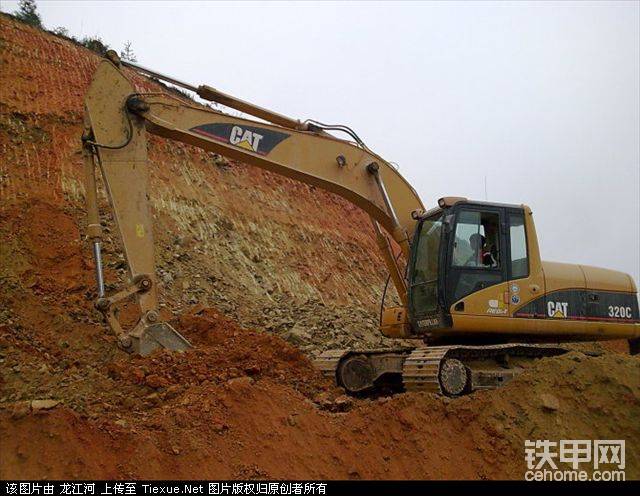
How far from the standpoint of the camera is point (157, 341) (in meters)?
7.92

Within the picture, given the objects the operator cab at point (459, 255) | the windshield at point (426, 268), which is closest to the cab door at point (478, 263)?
the operator cab at point (459, 255)

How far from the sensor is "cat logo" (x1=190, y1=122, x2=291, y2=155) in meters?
8.69

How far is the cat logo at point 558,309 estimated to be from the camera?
9172mm

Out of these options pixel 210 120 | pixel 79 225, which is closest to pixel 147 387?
pixel 210 120

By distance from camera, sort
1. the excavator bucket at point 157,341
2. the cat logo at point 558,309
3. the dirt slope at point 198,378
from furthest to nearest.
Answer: the cat logo at point 558,309 < the excavator bucket at point 157,341 < the dirt slope at point 198,378

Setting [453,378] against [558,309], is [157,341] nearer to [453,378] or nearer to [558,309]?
[453,378]

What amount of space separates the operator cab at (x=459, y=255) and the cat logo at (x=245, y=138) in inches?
92.8

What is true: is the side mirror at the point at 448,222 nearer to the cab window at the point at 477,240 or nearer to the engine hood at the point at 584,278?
the cab window at the point at 477,240

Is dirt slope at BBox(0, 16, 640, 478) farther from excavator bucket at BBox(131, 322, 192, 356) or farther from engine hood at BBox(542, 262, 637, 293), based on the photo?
engine hood at BBox(542, 262, 637, 293)

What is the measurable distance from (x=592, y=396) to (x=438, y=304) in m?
2.02

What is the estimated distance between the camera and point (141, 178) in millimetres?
8273

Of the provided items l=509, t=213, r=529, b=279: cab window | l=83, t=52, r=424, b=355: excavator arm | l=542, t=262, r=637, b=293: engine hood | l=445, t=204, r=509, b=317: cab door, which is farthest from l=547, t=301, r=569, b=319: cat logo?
l=83, t=52, r=424, b=355: excavator arm

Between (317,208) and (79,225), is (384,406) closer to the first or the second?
(79,225)

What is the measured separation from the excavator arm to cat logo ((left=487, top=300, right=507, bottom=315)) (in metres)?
1.21
